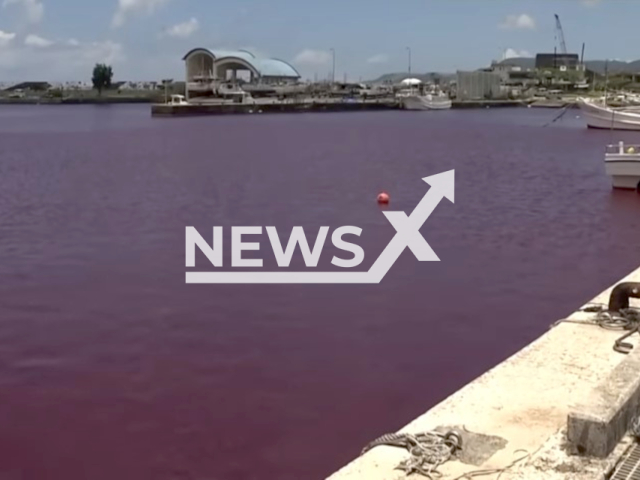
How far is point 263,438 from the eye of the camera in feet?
23.1

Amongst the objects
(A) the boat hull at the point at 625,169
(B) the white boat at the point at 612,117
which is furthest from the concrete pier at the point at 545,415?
(B) the white boat at the point at 612,117


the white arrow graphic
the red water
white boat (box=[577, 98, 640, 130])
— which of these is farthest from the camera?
white boat (box=[577, 98, 640, 130])

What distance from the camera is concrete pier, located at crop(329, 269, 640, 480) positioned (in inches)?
178

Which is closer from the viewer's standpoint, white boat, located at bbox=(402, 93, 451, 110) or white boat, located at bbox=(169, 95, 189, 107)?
white boat, located at bbox=(169, 95, 189, 107)

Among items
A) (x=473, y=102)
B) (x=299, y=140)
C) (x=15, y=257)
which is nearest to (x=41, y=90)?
(x=473, y=102)

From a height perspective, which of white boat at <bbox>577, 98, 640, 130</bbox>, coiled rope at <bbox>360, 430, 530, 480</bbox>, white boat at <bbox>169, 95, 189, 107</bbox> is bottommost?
coiled rope at <bbox>360, 430, 530, 480</bbox>

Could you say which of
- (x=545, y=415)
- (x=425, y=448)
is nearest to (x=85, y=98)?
(x=545, y=415)

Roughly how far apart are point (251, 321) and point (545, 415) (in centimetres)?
526

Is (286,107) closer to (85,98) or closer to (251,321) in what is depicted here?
(85,98)

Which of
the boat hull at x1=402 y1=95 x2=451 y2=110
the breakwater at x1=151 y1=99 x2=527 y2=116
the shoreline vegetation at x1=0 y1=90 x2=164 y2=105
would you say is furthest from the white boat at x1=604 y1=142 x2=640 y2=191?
the shoreline vegetation at x1=0 y1=90 x2=164 y2=105

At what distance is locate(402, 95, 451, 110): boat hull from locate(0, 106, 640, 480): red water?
3089 inches

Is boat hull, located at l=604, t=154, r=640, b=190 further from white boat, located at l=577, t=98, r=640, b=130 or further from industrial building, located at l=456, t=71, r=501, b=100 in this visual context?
industrial building, located at l=456, t=71, r=501, b=100

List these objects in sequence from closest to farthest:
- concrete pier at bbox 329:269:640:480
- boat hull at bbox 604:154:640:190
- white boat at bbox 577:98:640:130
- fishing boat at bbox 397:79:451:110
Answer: concrete pier at bbox 329:269:640:480, boat hull at bbox 604:154:640:190, white boat at bbox 577:98:640:130, fishing boat at bbox 397:79:451:110

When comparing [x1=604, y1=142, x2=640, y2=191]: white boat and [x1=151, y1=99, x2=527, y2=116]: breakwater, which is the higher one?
[x1=151, y1=99, x2=527, y2=116]: breakwater
